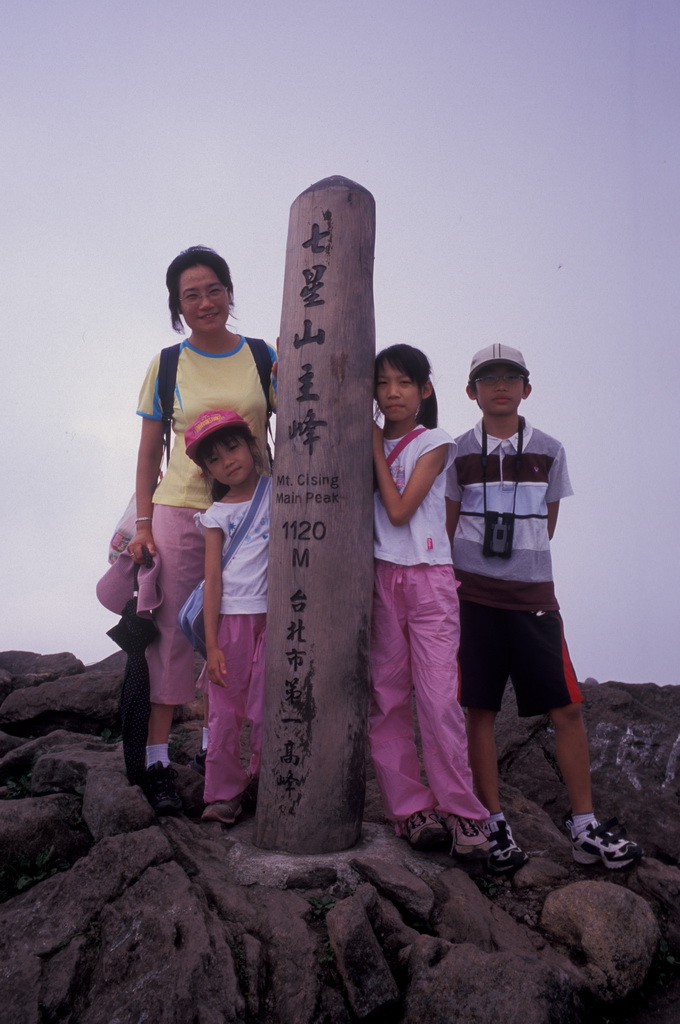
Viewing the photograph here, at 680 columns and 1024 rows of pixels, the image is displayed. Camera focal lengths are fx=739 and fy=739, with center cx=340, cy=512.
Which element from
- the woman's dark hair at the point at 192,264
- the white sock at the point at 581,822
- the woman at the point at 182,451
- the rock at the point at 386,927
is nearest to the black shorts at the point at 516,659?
the white sock at the point at 581,822

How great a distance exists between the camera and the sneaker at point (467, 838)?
3582mm

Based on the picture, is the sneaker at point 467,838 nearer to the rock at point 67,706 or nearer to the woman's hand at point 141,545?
the woman's hand at point 141,545

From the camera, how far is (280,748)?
145 inches

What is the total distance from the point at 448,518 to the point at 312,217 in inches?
71.7

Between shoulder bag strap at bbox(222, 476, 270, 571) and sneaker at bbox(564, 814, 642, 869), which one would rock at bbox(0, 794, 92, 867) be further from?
sneaker at bbox(564, 814, 642, 869)

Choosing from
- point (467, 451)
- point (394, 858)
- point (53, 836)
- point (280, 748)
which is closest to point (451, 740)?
point (394, 858)

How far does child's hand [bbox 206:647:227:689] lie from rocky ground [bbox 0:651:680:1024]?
692 mm

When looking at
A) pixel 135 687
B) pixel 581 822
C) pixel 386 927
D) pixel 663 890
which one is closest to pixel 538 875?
pixel 581 822

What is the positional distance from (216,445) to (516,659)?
1.99m

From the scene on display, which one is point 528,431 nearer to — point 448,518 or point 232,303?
point 448,518

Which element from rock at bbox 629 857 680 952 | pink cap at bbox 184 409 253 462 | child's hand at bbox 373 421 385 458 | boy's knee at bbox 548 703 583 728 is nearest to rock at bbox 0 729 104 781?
pink cap at bbox 184 409 253 462

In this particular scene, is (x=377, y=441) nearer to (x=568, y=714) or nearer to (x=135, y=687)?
(x=568, y=714)

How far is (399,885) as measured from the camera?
325cm

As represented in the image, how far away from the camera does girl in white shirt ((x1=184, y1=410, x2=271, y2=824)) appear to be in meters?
3.97
